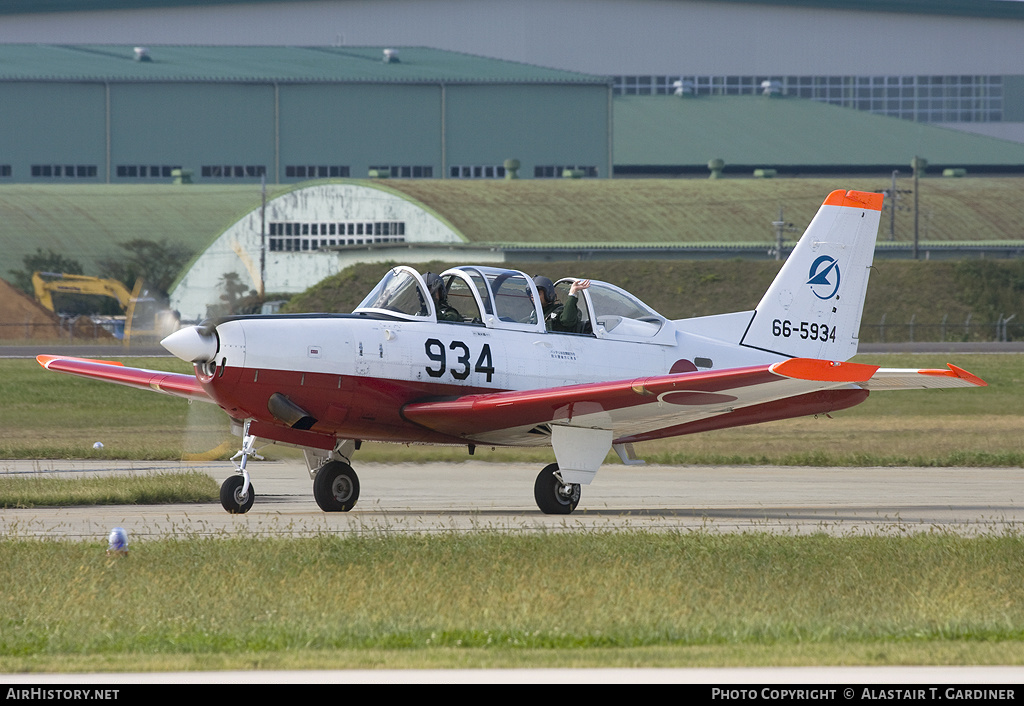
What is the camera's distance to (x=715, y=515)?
15242 millimetres

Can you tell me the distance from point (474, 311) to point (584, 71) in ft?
280

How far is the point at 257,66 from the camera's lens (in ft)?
274

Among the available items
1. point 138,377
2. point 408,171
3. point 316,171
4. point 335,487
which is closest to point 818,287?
point 335,487

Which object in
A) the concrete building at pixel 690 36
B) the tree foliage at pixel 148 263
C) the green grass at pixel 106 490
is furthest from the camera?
the concrete building at pixel 690 36

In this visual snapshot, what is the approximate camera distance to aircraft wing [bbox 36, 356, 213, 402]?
16330 mm

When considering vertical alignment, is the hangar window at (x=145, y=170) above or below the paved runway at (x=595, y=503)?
above

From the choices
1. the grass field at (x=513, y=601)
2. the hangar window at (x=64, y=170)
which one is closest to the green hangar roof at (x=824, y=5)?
the hangar window at (x=64, y=170)

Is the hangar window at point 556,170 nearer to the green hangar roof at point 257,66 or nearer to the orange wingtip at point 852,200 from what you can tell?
the green hangar roof at point 257,66

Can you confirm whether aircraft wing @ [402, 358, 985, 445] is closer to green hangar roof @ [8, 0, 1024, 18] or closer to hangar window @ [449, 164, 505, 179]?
hangar window @ [449, 164, 505, 179]

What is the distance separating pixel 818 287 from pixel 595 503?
4328 millimetres

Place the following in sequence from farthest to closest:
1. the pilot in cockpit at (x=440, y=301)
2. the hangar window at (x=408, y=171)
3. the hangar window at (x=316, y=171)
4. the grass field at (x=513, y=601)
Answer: the hangar window at (x=408, y=171) → the hangar window at (x=316, y=171) → the pilot in cockpit at (x=440, y=301) → the grass field at (x=513, y=601)

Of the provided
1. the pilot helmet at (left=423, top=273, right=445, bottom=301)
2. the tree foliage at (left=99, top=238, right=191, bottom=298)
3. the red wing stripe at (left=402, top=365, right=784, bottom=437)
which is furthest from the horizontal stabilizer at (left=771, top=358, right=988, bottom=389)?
the tree foliage at (left=99, top=238, right=191, bottom=298)

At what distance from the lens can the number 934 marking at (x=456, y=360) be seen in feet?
50.8

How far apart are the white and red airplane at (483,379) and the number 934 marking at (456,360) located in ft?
0.05
